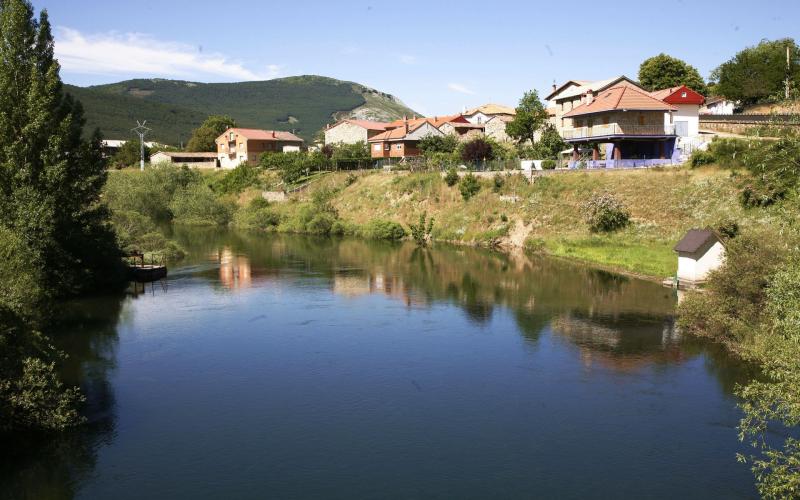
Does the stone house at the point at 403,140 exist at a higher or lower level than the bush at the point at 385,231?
higher

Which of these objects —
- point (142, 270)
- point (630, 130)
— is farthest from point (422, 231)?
point (142, 270)

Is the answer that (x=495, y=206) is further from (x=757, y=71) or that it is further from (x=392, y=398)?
(x=757, y=71)

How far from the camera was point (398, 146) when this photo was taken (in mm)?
99688

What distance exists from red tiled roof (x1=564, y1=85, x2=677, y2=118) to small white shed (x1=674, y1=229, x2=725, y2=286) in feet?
87.2

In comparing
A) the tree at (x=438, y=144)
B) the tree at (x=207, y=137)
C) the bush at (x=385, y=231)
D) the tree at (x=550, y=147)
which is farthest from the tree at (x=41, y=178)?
the tree at (x=207, y=137)

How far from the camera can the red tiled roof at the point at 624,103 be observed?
64812 mm

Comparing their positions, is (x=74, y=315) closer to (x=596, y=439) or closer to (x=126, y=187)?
(x=596, y=439)

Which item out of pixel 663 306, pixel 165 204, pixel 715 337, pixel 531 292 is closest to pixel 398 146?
pixel 165 204

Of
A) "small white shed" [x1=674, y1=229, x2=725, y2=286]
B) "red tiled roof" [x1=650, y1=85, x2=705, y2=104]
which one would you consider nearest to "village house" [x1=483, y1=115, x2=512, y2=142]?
"red tiled roof" [x1=650, y1=85, x2=705, y2=104]

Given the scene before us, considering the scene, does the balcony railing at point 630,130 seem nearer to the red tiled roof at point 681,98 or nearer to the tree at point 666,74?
the red tiled roof at point 681,98

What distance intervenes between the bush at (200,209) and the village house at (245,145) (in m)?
24.9

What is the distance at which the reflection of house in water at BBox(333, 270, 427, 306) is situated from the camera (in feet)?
148

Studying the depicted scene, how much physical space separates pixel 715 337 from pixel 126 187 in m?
73.6

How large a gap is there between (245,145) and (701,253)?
90.8 metres
